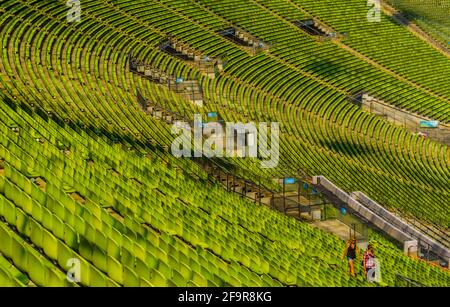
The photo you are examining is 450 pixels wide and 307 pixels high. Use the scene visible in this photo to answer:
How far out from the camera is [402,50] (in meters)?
36.0

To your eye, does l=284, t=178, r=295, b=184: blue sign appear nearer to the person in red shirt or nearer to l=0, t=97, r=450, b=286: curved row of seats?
l=0, t=97, r=450, b=286: curved row of seats

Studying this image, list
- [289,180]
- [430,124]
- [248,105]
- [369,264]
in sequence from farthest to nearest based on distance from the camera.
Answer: [430,124] < [248,105] < [289,180] < [369,264]

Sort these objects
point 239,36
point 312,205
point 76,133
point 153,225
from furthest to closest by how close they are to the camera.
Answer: point 239,36
point 312,205
point 76,133
point 153,225

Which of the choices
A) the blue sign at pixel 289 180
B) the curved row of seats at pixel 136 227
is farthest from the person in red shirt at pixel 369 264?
the blue sign at pixel 289 180

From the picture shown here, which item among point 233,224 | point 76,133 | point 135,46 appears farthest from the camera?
point 135,46

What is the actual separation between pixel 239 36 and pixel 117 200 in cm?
2352

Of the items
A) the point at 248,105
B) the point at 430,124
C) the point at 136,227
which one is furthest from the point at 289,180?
the point at 430,124

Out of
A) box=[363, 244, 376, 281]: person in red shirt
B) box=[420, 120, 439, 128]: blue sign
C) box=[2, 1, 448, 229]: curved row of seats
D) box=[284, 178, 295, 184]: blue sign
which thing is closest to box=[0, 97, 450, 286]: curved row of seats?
box=[363, 244, 376, 281]: person in red shirt

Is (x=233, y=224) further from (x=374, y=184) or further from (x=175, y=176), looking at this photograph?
(x=374, y=184)

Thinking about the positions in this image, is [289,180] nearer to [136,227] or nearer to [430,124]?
[136,227]

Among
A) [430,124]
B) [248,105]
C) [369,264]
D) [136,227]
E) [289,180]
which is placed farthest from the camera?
[430,124]

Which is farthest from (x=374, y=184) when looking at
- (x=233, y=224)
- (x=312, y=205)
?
(x=233, y=224)

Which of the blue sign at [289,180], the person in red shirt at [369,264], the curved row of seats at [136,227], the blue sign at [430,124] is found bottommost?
the blue sign at [430,124]

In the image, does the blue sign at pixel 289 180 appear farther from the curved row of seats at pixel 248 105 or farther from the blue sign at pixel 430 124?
the blue sign at pixel 430 124
